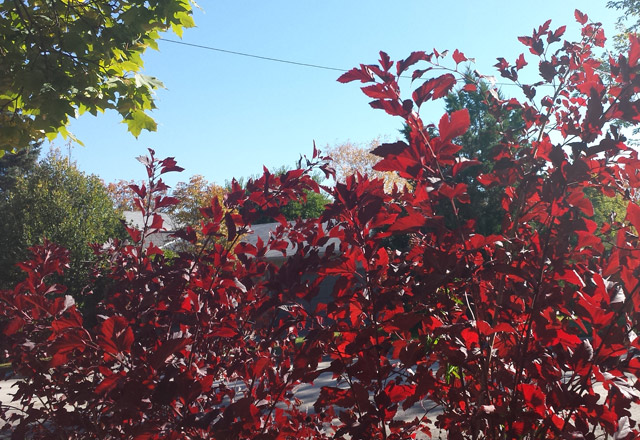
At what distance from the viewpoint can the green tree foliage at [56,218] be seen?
48.5 feet

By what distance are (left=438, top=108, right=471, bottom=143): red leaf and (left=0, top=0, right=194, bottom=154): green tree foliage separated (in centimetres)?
377

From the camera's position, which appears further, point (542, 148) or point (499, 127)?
point (499, 127)

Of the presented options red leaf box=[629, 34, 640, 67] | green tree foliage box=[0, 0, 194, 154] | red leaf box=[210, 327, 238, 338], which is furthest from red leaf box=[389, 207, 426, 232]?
green tree foliage box=[0, 0, 194, 154]

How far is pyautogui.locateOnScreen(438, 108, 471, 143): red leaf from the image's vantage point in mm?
1450

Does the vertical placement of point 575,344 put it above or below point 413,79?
below

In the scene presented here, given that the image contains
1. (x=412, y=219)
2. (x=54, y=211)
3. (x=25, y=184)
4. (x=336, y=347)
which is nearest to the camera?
(x=412, y=219)

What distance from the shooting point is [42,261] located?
2855mm

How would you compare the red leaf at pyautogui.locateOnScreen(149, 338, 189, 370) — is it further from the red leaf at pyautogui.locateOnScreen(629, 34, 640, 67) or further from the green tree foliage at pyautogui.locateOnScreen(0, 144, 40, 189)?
the green tree foliage at pyautogui.locateOnScreen(0, 144, 40, 189)

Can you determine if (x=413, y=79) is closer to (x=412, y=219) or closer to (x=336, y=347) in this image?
(x=412, y=219)

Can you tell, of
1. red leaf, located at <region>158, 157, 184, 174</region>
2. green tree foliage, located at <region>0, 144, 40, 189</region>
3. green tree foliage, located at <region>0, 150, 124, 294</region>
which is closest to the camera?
red leaf, located at <region>158, 157, 184, 174</region>

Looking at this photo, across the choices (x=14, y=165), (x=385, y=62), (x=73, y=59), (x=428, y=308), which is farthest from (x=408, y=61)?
(x=14, y=165)

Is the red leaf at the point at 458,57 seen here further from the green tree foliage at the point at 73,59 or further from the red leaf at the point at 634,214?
the green tree foliage at the point at 73,59

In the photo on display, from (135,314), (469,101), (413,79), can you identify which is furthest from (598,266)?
(469,101)

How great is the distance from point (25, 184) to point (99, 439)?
17.0 m
